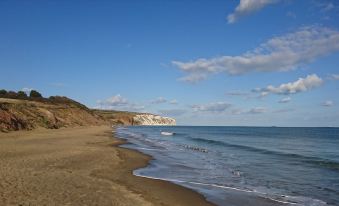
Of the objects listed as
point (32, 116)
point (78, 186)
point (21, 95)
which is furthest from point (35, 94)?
point (78, 186)

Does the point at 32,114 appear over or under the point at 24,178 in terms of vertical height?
over

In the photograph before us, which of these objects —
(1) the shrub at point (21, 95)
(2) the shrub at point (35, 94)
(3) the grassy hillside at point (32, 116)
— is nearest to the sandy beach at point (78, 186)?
(3) the grassy hillside at point (32, 116)

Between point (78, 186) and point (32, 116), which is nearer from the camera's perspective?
point (78, 186)

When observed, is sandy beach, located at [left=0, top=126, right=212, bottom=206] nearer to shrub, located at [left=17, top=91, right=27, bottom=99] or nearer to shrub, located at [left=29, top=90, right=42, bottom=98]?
shrub, located at [left=17, top=91, right=27, bottom=99]

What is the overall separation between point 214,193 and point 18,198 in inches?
329

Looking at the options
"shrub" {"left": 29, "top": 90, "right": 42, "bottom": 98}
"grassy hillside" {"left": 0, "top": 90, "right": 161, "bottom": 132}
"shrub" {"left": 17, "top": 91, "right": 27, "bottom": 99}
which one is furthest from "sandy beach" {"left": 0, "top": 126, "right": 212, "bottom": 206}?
"shrub" {"left": 29, "top": 90, "right": 42, "bottom": 98}

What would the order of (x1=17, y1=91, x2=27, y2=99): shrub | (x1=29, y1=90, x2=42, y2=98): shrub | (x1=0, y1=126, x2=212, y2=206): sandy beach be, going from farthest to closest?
(x1=29, y1=90, x2=42, y2=98): shrub → (x1=17, y1=91, x2=27, y2=99): shrub → (x1=0, y1=126, x2=212, y2=206): sandy beach

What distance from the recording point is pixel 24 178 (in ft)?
52.6

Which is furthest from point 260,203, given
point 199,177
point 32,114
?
point 32,114

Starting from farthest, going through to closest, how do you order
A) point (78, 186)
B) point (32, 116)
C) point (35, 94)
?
point (35, 94), point (32, 116), point (78, 186)

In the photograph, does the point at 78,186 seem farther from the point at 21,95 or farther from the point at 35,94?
the point at 35,94

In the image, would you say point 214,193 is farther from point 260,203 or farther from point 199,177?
point 199,177

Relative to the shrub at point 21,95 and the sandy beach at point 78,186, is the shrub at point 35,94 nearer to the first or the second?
the shrub at point 21,95

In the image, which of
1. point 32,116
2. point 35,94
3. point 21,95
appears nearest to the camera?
point 32,116
